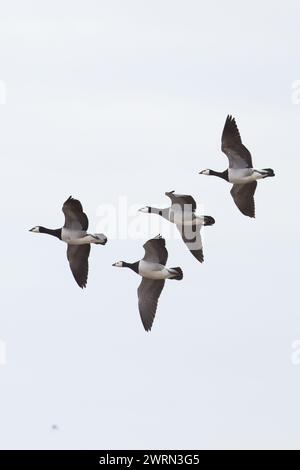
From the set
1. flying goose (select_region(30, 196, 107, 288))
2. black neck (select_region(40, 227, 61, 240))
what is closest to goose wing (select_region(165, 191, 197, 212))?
flying goose (select_region(30, 196, 107, 288))

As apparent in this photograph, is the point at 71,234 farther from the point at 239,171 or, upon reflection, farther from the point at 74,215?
the point at 239,171

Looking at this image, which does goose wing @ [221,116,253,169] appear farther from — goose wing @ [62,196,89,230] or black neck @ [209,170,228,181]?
goose wing @ [62,196,89,230]

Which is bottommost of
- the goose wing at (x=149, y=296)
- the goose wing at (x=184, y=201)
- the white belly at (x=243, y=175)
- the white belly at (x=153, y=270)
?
the goose wing at (x=149, y=296)

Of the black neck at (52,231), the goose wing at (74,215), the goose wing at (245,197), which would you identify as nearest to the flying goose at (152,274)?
the goose wing at (74,215)

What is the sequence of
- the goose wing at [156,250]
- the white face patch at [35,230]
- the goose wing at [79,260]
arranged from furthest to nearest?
1. the white face patch at [35,230]
2. the goose wing at [79,260]
3. the goose wing at [156,250]

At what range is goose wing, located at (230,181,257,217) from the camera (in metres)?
43.4

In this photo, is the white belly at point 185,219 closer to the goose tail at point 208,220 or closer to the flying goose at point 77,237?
the goose tail at point 208,220

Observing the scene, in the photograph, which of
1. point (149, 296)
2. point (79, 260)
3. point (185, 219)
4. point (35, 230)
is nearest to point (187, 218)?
point (185, 219)

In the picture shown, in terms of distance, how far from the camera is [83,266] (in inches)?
1711

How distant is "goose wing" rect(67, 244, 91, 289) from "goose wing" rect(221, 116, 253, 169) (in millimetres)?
4007

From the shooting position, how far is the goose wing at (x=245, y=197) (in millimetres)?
43375

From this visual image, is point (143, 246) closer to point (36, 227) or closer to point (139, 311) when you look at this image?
point (139, 311)

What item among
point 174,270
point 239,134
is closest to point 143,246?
point 174,270

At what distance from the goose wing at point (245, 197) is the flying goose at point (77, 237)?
11.3ft
